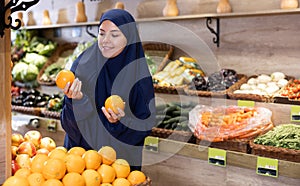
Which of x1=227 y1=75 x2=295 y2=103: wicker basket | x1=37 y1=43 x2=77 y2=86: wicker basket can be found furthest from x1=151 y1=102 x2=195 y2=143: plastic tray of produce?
x1=37 y1=43 x2=77 y2=86: wicker basket

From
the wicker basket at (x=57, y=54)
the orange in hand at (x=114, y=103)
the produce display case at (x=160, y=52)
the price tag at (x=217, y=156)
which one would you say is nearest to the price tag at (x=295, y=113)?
the price tag at (x=217, y=156)

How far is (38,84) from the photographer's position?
5332 millimetres

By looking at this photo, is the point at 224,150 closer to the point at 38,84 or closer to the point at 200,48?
the point at 200,48

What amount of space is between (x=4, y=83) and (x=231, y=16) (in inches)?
103

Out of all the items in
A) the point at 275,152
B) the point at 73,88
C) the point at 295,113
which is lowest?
the point at 275,152

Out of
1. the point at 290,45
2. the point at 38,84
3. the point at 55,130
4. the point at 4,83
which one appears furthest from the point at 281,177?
the point at 38,84

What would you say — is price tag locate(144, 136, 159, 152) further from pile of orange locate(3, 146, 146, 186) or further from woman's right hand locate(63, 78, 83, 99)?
pile of orange locate(3, 146, 146, 186)

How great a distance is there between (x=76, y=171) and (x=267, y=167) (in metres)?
1.61

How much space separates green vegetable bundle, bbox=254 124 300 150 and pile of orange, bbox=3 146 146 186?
143cm

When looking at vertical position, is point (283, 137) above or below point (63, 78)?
below

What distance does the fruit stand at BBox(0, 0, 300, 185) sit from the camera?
315 centimetres

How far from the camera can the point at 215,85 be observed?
12.3ft

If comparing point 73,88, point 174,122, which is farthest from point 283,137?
point 73,88

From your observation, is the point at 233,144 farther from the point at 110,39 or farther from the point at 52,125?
the point at 52,125
